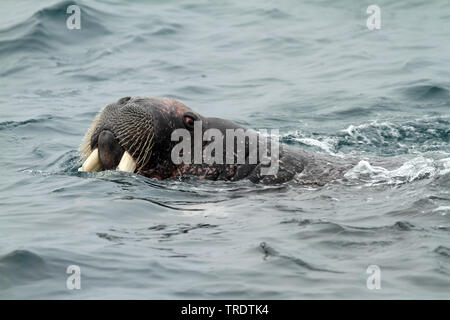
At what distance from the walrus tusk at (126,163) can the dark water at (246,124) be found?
0.09 metres

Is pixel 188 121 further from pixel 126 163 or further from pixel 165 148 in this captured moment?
pixel 126 163

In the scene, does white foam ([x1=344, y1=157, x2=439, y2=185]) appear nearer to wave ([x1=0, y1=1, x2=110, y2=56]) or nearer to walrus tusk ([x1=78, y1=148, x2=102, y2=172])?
walrus tusk ([x1=78, y1=148, x2=102, y2=172])

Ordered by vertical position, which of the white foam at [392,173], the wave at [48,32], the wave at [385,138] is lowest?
the white foam at [392,173]

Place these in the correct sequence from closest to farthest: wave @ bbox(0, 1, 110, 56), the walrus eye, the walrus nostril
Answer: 1. the walrus nostril
2. the walrus eye
3. wave @ bbox(0, 1, 110, 56)

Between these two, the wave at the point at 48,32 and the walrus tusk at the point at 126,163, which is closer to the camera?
the walrus tusk at the point at 126,163

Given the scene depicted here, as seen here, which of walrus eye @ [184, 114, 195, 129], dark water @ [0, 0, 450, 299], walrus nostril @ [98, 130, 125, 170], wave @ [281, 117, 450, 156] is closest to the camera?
dark water @ [0, 0, 450, 299]

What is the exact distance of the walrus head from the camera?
944 cm

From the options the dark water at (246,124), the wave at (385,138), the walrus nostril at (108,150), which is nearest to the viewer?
the dark water at (246,124)

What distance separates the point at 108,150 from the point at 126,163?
27cm

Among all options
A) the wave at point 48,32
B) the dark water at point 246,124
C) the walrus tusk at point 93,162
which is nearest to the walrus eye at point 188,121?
the dark water at point 246,124

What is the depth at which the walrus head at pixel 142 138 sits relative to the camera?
9438mm

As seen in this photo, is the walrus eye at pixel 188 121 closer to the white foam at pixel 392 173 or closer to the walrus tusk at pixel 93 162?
the walrus tusk at pixel 93 162

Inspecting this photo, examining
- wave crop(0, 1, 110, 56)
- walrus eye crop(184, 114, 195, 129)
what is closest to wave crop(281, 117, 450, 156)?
walrus eye crop(184, 114, 195, 129)
